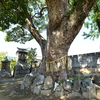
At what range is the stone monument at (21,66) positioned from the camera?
9969 mm

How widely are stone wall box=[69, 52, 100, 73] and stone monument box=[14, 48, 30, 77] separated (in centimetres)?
548

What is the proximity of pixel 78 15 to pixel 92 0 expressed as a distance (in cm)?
83

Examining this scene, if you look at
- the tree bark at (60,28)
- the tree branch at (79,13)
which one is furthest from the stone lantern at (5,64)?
the tree branch at (79,13)

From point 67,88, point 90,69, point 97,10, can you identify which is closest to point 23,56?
point 90,69

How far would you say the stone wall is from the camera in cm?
859

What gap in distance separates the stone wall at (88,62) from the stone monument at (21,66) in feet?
18.0

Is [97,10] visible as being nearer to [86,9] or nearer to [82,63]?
[82,63]

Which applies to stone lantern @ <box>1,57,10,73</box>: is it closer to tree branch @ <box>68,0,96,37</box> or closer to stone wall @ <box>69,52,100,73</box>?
stone wall @ <box>69,52,100,73</box>

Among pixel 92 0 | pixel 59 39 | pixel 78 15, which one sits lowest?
pixel 59 39

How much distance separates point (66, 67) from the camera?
516 cm

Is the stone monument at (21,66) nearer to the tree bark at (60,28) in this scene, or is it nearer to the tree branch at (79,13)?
the tree bark at (60,28)

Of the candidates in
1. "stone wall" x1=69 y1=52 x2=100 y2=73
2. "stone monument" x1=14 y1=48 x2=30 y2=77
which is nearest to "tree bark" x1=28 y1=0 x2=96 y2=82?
"stone wall" x1=69 y1=52 x2=100 y2=73

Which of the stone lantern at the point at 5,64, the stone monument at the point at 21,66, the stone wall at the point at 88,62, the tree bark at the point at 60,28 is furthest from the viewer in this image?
the stone lantern at the point at 5,64

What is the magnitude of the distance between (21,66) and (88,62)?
282 inches
